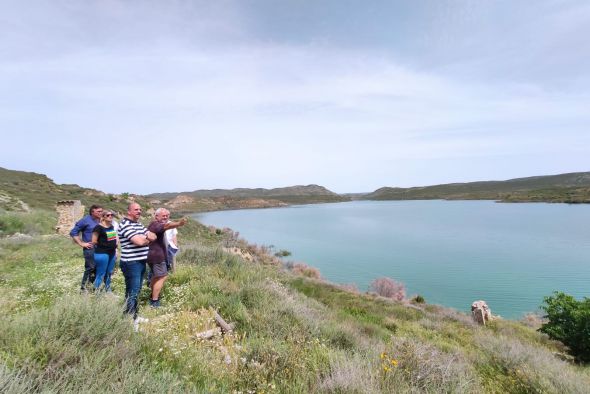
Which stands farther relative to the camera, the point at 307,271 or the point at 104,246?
the point at 307,271

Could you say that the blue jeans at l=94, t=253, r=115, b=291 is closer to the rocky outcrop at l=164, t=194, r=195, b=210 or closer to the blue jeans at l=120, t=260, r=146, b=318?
the blue jeans at l=120, t=260, r=146, b=318

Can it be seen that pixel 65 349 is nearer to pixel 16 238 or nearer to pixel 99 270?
pixel 99 270

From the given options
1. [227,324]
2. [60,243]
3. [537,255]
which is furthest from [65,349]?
[537,255]

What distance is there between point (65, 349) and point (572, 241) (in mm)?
51258

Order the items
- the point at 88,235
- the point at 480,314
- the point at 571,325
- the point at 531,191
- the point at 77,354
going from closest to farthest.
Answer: the point at 77,354 < the point at 88,235 < the point at 571,325 < the point at 480,314 < the point at 531,191

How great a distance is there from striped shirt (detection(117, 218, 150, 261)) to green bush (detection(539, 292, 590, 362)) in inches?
523

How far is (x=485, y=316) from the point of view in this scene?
48.8 ft

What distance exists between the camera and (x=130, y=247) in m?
5.41

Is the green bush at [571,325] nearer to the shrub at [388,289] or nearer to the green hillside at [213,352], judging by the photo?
the green hillside at [213,352]

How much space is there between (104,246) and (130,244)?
186 centimetres

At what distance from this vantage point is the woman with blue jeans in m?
6.64

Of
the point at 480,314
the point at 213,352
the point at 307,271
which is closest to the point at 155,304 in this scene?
the point at 213,352

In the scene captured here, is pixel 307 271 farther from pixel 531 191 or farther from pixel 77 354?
pixel 531 191

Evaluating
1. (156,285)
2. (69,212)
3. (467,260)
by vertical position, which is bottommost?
(467,260)
